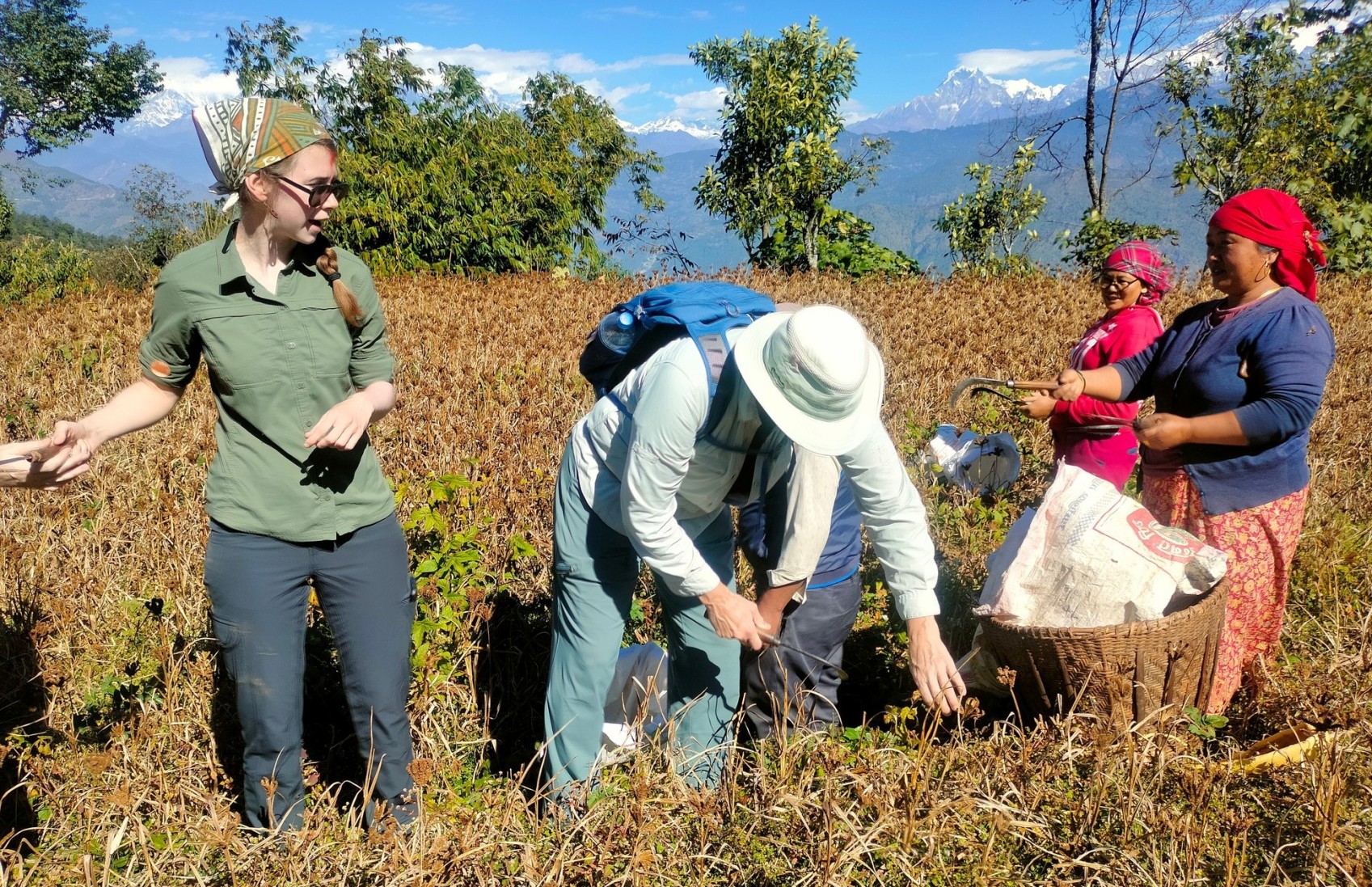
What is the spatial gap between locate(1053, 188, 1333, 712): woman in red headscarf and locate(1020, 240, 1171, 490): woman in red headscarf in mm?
667

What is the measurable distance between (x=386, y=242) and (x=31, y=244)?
5.01 metres

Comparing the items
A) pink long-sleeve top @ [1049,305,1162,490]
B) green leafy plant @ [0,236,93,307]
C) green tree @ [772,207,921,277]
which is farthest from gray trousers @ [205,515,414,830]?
green tree @ [772,207,921,277]

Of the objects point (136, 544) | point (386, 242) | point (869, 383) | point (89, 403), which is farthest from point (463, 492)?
point (386, 242)

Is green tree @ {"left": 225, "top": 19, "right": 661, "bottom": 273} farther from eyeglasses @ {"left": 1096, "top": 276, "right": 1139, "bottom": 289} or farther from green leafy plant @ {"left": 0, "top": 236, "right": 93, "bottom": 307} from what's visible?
eyeglasses @ {"left": 1096, "top": 276, "right": 1139, "bottom": 289}

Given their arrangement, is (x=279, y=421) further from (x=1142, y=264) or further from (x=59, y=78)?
(x=59, y=78)

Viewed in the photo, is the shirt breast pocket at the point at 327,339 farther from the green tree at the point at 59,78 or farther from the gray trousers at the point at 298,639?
the green tree at the point at 59,78

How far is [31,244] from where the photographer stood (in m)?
13.3

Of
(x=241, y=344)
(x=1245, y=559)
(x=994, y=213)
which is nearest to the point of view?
(x=241, y=344)

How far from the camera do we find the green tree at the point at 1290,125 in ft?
39.1

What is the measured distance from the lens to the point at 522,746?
10.2 feet

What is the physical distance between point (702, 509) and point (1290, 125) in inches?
597

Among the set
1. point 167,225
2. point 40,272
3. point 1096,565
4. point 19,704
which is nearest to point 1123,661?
point 1096,565

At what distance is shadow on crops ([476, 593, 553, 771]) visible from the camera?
3.09 metres

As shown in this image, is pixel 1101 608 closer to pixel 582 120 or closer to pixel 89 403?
pixel 89 403
